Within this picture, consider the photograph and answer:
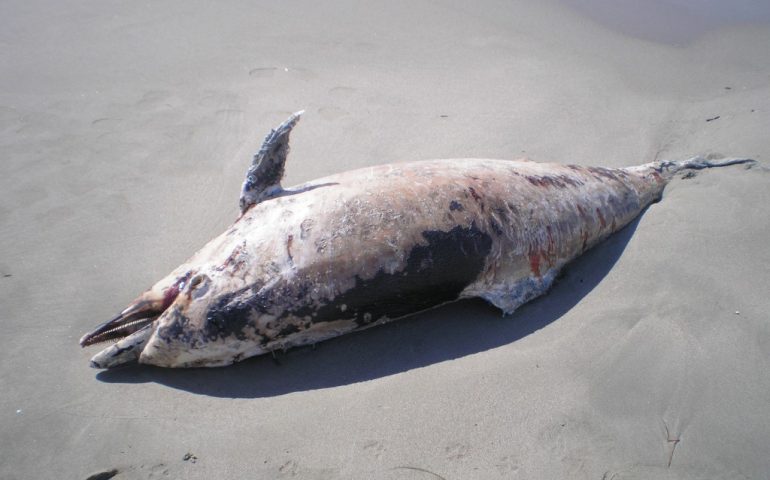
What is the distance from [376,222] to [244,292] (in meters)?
0.86

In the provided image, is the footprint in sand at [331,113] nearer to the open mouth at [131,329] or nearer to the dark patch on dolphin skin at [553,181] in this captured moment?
the dark patch on dolphin skin at [553,181]

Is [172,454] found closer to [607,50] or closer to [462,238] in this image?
[462,238]

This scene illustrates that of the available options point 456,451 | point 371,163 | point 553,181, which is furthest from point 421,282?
point 371,163

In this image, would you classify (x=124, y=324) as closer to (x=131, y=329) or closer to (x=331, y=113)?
(x=131, y=329)

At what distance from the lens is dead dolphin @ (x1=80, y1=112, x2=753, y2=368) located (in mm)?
3217

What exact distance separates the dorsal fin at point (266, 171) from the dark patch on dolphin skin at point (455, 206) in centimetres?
116

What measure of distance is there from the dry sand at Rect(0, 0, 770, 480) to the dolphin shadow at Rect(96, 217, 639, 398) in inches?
0.6

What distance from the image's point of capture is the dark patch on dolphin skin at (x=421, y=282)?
3271mm

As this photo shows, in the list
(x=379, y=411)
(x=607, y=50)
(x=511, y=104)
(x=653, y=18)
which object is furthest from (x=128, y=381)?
(x=653, y=18)

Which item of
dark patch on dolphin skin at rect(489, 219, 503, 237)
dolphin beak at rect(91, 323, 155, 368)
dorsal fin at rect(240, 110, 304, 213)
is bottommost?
dolphin beak at rect(91, 323, 155, 368)

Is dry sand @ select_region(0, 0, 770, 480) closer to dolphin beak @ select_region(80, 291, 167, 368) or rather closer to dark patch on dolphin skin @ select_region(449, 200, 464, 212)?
dolphin beak @ select_region(80, 291, 167, 368)

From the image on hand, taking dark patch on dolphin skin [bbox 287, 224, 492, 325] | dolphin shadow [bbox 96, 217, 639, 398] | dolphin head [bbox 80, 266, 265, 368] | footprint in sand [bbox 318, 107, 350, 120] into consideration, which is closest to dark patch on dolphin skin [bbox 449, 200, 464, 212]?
dark patch on dolphin skin [bbox 287, 224, 492, 325]

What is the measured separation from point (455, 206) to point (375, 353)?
3.35 feet

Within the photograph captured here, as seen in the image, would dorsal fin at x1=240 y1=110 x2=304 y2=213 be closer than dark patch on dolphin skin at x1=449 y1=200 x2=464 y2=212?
No
